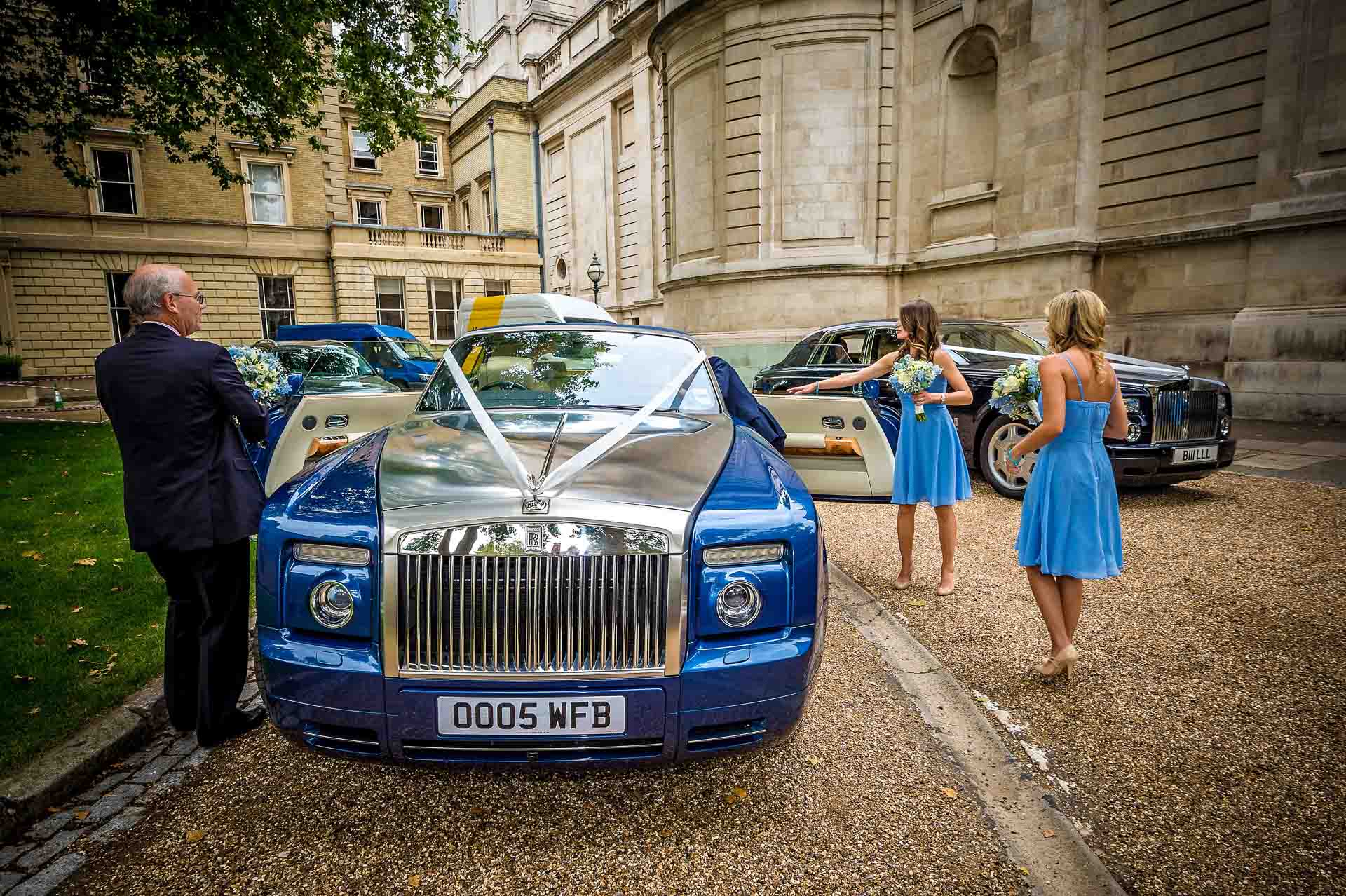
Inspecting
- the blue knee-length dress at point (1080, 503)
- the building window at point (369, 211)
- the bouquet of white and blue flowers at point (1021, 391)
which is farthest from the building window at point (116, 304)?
the blue knee-length dress at point (1080, 503)

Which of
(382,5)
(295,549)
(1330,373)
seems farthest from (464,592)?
(1330,373)

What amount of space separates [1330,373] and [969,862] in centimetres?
1275

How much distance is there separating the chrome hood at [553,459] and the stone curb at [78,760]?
1657 mm

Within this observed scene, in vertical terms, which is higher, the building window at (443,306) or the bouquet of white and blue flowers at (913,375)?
the building window at (443,306)

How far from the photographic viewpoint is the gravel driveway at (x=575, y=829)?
2.21m

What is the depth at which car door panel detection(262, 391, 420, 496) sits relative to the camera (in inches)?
191

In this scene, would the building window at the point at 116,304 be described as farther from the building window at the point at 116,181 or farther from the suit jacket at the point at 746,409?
the suit jacket at the point at 746,409

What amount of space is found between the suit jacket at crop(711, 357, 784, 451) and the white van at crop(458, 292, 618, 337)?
24.3ft

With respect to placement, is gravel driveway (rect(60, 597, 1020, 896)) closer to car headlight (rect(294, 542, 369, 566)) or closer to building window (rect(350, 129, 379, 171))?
car headlight (rect(294, 542, 369, 566))

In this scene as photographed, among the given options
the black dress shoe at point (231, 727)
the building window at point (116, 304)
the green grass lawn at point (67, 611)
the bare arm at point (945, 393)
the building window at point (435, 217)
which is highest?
the building window at point (435, 217)

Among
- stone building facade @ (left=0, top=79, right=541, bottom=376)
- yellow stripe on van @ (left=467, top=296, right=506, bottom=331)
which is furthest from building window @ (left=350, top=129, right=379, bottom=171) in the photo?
yellow stripe on van @ (left=467, top=296, right=506, bottom=331)

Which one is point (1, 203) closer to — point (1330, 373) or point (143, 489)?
point (143, 489)

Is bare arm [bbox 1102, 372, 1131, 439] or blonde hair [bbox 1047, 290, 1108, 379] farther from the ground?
blonde hair [bbox 1047, 290, 1108, 379]

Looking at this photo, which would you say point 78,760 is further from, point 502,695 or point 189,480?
point 502,695
